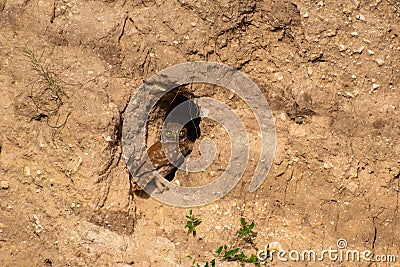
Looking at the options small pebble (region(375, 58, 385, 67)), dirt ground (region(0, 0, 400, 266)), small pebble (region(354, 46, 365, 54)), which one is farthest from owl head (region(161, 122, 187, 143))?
small pebble (region(375, 58, 385, 67))

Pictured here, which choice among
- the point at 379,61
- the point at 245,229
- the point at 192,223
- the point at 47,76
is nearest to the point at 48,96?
the point at 47,76

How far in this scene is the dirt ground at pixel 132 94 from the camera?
4117mm

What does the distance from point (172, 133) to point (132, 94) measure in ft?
1.88

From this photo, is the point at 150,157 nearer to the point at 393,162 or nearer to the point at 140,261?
the point at 140,261

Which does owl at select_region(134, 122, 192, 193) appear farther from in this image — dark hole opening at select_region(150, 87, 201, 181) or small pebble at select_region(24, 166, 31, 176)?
small pebble at select_region(24, 166, 31, 176)

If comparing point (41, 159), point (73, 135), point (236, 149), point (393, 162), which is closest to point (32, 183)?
point (41, 159)

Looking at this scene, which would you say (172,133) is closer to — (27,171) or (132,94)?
(132,94)

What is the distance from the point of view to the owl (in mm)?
4527

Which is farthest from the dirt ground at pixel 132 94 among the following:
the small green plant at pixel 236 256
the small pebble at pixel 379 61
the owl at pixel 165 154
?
the owl at pixel 165 154

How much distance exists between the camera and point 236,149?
4.48m

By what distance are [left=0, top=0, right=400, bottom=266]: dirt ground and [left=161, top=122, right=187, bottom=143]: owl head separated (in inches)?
19.7

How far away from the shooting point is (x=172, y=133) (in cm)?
468

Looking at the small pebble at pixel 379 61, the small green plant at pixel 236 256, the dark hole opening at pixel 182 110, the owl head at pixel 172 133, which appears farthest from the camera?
the owl head at pixel 172 133

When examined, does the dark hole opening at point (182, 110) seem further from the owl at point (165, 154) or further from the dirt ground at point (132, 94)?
the dirt ground at point (132, 94)
